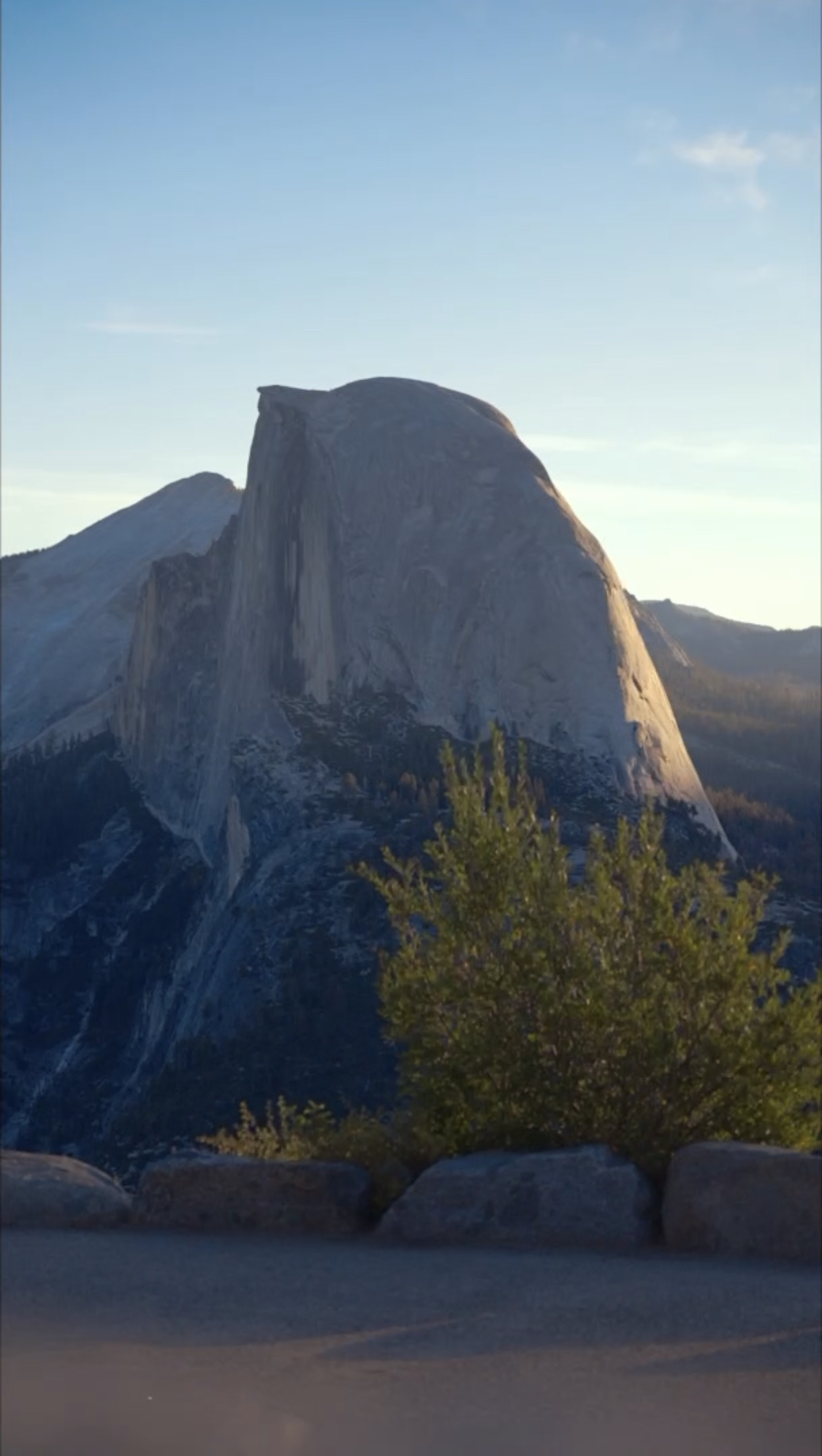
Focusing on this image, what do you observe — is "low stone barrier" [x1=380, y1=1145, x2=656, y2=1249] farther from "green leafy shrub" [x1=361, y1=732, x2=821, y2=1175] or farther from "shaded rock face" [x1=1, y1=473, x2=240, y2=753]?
"shaded rock face" [x1=1, y1=473, x2=240, y2=753]

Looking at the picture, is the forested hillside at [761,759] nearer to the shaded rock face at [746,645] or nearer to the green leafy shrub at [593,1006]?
the shaded rock face at [746,645]

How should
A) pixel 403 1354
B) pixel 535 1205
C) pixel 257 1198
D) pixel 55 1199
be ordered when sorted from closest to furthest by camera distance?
1. pixel 403 1354
2. pixel 535 1205
3. pixel 257 1198
4. pixel 55 1199

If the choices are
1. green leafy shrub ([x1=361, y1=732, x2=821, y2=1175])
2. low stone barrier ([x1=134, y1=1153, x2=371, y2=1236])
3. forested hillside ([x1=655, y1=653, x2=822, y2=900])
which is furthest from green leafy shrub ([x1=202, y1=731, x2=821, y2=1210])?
forested hillside ([x1=655, y1=653, x2=822, y2=900])

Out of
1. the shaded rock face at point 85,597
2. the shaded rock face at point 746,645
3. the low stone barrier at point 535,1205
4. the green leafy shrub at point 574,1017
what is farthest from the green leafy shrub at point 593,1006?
the shaded rock face at point 746,645

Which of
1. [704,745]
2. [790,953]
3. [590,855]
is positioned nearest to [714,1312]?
[590,855]

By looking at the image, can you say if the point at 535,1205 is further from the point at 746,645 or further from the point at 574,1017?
the point at 746,645

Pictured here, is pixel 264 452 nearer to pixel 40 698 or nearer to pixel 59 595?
pixel 40 698

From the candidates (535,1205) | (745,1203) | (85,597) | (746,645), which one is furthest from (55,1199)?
(746,645)
